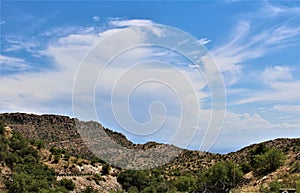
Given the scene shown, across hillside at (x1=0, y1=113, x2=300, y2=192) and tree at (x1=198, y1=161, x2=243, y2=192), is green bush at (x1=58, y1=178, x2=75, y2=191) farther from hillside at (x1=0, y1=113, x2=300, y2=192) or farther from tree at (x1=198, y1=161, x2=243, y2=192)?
tree at (x1=198, y1=161, x2=243, y2=192)

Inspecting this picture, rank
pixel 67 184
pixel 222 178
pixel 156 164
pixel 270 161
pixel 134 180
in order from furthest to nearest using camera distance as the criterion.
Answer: pixel 134 180 < pixel 67 184 < pixel 222 178 < pixel 270 161 < pixel 156 164

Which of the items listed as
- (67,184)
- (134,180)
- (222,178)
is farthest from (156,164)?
(134,180)

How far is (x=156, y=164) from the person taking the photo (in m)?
31.9

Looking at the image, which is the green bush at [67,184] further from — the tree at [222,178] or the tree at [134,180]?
the tree at [222,178]

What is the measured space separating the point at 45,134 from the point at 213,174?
5748 centimetres

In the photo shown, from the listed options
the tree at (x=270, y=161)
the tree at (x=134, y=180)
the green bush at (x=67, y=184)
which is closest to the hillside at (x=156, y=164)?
the tree at (x=134, y=180)

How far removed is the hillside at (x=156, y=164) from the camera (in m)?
29.4

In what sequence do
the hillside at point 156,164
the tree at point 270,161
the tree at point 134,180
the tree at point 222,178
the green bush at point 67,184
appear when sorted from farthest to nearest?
the tree at point 134,180, the green bush at point 67,184, the tree at point 222,178, the tree at point 270,161, the hillside at point 156,164

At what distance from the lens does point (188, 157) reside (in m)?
77.1

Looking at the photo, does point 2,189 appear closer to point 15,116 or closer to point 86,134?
point 86,134

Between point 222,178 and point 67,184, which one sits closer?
point 222,178

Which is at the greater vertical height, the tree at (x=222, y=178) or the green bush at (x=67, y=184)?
the green bush at (x=67, y=184)

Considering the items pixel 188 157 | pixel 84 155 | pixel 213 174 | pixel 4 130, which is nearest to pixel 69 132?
pixel 84 155

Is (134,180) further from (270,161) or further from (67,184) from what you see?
(270,161)
